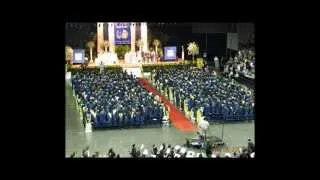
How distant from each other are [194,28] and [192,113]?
230 centimetres

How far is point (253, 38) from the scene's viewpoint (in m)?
7.90

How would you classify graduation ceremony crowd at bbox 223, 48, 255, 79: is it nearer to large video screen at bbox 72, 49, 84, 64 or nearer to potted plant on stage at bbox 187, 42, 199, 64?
potted plant on stage at bbox 187, 42, 199, 64

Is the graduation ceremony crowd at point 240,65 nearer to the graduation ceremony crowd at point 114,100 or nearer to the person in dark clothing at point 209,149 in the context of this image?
the person in dark clothing at point 209,149

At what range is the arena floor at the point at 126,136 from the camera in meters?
8.80

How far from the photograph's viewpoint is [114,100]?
11078 millimetres

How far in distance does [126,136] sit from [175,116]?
2083mm

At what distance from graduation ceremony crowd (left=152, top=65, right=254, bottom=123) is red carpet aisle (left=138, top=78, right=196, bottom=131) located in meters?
0.11

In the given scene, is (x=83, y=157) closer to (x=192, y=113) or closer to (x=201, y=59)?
(x=192, y=113)

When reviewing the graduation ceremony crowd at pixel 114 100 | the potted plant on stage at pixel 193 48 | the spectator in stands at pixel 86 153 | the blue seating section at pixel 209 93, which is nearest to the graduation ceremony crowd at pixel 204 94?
the blue seating section at pixel 209 93

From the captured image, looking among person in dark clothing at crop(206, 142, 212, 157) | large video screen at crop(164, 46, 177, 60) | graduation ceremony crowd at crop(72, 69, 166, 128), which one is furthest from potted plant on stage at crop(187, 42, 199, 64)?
person in dark clothing at crop(206, 142, 212, 157)

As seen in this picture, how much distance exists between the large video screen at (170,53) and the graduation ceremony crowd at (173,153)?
10.7ft

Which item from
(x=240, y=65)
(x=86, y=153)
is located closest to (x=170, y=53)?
(x=240, y=65)

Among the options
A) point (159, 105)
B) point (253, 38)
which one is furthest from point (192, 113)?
point (253, 38)

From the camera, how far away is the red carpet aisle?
33.9 ft
